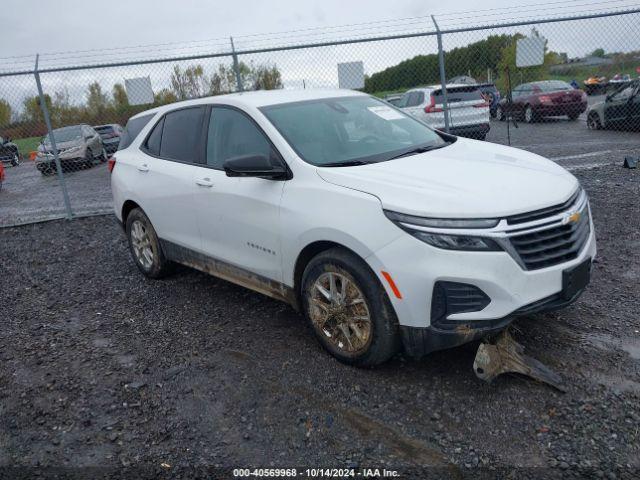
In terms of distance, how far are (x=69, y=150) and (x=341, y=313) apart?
1520 centimetres

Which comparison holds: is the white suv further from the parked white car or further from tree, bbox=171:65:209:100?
the parked white car

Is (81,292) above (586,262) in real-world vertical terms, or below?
below

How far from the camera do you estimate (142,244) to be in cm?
591

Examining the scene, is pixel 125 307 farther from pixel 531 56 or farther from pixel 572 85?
pixel 572 85

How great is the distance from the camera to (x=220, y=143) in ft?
15.4

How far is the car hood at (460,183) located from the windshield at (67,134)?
14.2m

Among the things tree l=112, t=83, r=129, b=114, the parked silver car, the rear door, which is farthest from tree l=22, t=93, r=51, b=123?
the rear door

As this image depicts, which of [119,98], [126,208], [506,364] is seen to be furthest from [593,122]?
[506,364]

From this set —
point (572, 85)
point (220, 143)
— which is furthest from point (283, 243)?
point (572, 85)

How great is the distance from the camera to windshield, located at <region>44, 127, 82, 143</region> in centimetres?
1612

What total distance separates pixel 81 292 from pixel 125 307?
839 millimetres

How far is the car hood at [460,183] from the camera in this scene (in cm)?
323

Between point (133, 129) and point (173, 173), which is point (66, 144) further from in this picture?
point (173, 173)

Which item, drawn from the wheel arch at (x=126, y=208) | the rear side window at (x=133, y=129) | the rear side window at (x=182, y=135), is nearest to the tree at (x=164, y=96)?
the rear side window at (x=133, y=129)
